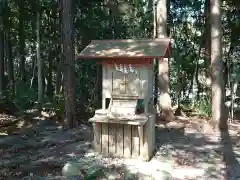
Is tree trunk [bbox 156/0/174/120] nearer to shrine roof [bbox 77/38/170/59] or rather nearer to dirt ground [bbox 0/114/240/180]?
dirt ground [bbox 0/114/240/180]

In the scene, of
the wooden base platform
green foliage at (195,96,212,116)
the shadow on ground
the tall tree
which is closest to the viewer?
the shadow on ground

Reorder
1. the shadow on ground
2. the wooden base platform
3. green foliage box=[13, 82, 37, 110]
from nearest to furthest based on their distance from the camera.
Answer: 1. the shadow on ground
2. the wooden base platform
3. green foliage box=[13, 82, 37, 110]

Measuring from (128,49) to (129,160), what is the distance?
7.69 ft

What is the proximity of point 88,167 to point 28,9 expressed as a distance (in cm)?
986

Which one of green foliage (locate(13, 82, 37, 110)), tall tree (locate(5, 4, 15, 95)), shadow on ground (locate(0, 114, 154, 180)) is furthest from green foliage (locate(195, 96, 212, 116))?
tall tree (locate(5, 4, 15, 95))

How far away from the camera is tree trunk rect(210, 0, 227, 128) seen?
32.1ft

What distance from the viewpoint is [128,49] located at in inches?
273

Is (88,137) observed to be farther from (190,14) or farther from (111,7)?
(190,14)

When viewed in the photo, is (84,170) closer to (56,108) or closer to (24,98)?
(56,108)

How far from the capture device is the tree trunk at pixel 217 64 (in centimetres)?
978

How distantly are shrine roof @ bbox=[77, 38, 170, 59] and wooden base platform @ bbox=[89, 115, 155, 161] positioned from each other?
1.32 meters

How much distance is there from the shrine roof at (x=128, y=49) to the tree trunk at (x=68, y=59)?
254 centimetres

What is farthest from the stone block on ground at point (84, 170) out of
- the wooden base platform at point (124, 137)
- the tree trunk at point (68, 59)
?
the tree trunk at point (68, 59)

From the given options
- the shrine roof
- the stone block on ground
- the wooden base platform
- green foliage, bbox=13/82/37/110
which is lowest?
the stone block on ground
